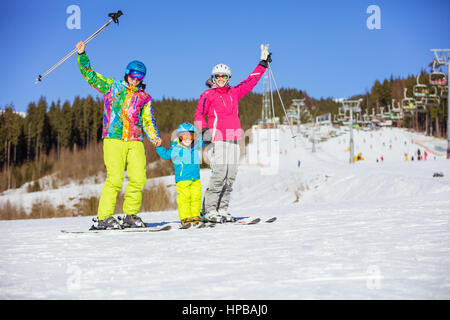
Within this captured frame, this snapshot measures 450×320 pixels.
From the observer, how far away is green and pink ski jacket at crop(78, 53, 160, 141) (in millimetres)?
5221

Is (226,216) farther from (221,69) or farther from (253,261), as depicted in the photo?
(253,261)

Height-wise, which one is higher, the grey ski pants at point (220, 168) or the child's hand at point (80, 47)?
the child's hand at point (80, 47)

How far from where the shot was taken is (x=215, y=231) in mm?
4656

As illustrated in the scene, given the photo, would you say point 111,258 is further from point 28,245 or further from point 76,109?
point 76,109

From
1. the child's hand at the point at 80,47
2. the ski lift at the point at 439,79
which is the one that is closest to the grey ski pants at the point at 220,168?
the child's hand at the point at 80,47

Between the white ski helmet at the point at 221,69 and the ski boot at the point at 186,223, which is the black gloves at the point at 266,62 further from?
the ski boot at the point at 186,223

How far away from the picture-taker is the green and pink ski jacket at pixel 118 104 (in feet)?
17.1

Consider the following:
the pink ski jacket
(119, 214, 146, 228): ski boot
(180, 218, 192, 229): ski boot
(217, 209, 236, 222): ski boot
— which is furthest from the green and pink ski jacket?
(217, 209, 236, 222): ski boot

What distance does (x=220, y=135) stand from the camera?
554 cm

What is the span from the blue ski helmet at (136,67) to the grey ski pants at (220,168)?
1.20 meters

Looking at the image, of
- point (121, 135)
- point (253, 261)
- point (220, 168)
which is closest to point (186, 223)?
point (220, 168)

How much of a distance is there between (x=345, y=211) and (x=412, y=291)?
3932 millimetres

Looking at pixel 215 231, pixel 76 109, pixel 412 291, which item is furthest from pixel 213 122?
pixel 76 109

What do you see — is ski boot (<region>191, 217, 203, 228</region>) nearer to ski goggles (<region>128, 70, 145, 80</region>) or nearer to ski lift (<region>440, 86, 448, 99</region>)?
ski goggles (<region>128, 70, 145, 80</region>)
